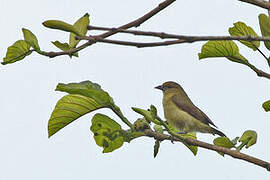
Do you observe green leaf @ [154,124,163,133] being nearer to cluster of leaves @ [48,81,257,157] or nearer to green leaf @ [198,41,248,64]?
cluster of leaves @ [48,81,257,157]

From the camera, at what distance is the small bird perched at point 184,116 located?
17.2 ft

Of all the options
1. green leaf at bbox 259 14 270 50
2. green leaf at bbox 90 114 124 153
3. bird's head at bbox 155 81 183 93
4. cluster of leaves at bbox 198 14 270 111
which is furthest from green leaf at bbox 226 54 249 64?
bird's head at bbox 155 81 183 93

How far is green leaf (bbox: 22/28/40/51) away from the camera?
180 cm

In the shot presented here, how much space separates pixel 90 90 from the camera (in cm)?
167

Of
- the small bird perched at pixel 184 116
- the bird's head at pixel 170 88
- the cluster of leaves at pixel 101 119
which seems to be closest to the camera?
the cluster of leaves at pixel 101 119

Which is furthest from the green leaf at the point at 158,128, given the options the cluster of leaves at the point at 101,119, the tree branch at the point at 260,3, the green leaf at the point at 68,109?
the tree branch at the point at 260,3

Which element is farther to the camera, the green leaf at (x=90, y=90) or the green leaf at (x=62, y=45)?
the green leaf at (x=62, y=45)

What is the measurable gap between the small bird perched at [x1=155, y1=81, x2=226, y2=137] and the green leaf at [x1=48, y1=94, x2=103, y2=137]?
3.30m

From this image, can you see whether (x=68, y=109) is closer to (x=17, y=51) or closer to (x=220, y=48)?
(x=17, y=51)

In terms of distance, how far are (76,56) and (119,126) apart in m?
0.33

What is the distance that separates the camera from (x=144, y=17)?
144 cm

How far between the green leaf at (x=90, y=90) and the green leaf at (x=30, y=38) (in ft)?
0.70

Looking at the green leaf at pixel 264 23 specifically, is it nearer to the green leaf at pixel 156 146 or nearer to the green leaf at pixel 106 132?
the green leaf at pixel 156 146

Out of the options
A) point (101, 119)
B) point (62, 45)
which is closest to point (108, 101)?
point (101, 119)
